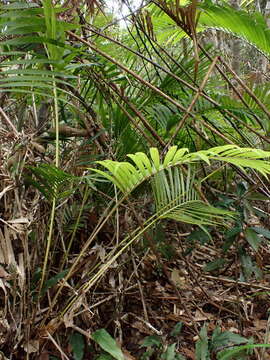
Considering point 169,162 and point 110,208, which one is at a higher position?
point 169,162

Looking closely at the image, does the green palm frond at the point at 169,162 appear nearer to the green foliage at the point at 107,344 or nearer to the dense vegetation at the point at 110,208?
the dense vegetation at the point at 110,208

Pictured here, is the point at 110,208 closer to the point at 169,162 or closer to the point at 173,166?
the point at 173,166

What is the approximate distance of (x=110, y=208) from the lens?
1.48 metres

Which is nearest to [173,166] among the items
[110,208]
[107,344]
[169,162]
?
[169,162]

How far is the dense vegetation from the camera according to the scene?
111 centimetres

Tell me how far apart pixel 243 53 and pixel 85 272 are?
5.91m

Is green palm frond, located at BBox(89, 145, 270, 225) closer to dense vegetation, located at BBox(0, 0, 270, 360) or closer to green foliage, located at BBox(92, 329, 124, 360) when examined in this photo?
dense vegetation, located at BBox(0, 0, 270, 360)

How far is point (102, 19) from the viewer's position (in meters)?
2.13

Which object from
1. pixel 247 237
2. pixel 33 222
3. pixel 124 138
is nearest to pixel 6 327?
pixel 33 222

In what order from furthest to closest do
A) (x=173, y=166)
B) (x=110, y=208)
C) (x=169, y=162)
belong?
1. (x=110, y=208)
2. (x=173, y=166)
3. (x=169, y=162)

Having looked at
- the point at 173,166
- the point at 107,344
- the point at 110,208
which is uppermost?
the point at 173,166

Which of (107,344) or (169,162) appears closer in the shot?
(169,162)

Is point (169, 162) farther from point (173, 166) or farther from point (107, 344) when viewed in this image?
point (107, 344)

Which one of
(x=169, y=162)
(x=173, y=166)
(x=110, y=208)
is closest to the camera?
(x=169, y=162)
